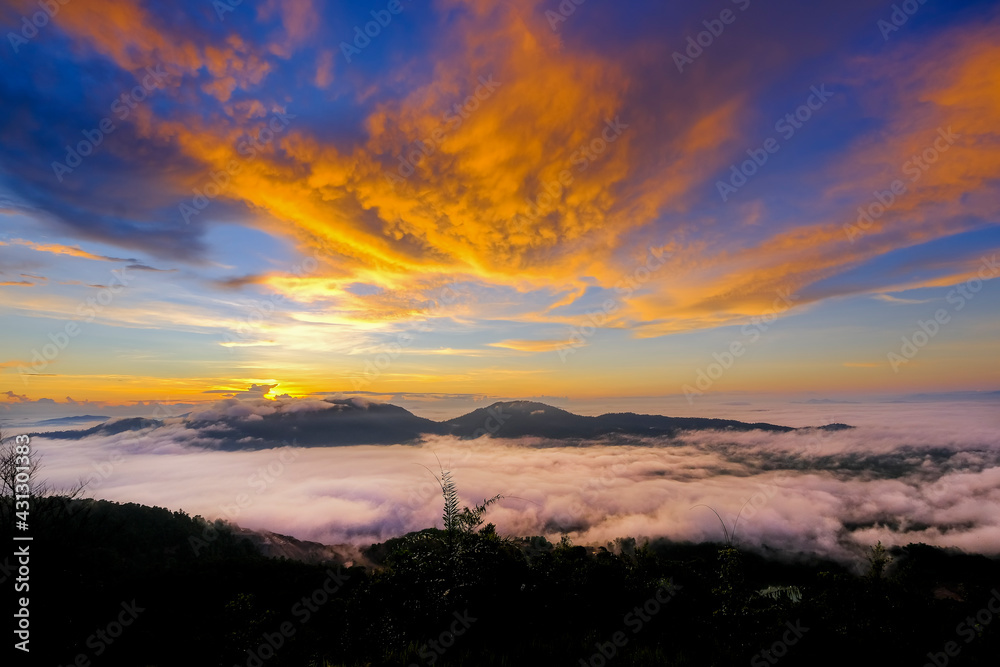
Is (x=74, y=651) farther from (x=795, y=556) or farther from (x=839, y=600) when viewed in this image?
(x=795, y=556)

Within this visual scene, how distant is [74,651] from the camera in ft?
35.0

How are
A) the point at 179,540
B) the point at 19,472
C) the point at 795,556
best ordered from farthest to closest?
the point at 795,556 → the point at 179,540 → the point at 19,472

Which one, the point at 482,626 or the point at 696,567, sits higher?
the point at 482,626

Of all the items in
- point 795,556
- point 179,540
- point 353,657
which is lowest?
point 795,556

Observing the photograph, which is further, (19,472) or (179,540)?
(179,540)

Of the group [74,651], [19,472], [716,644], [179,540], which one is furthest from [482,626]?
[179,540]

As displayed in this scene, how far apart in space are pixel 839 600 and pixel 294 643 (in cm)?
1168

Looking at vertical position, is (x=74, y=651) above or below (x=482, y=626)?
below

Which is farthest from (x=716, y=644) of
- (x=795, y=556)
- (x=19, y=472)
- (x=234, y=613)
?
(x=795, y=556)

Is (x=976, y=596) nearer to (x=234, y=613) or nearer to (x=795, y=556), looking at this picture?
(x=234, y=613)

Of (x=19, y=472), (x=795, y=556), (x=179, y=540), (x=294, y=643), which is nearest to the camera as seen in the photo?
(x=294, y=643)

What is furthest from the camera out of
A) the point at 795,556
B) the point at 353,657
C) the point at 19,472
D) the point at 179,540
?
the point at 795,556

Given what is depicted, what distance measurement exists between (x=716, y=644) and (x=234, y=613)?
10071 millimetres

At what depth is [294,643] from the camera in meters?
8.29
